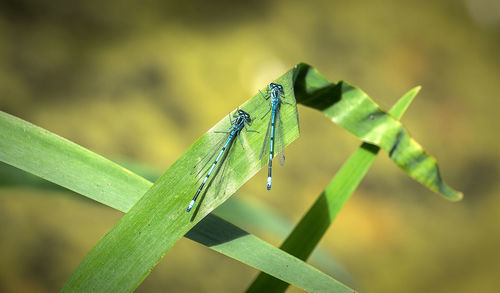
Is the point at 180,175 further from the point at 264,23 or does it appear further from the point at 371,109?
the point at 264,23

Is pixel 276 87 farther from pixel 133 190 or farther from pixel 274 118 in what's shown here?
pixel 133 190

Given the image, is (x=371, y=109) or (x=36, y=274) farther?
(x=36, y=274)

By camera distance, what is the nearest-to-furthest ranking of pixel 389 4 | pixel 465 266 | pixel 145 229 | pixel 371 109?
pixel 145 229, pixel 371 109, pixel 465 266, pixel 389 4

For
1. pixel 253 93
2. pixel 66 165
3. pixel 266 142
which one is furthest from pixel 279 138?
pixel 253 93

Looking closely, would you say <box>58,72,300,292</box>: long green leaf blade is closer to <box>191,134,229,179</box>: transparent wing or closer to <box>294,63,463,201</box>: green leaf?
<box>191,134,229,179</box>: transparent wing

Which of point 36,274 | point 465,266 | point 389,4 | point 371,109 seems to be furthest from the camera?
point 389,4

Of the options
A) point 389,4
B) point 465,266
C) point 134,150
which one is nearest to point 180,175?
point 134,150

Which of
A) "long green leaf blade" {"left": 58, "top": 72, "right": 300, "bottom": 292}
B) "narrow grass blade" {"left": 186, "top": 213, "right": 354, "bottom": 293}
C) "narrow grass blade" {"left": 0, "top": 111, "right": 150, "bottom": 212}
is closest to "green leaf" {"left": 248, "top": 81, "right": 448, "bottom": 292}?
"narrow grass blade" {"left": 186, "top": 213, "right": 354, "bottom": 293}
